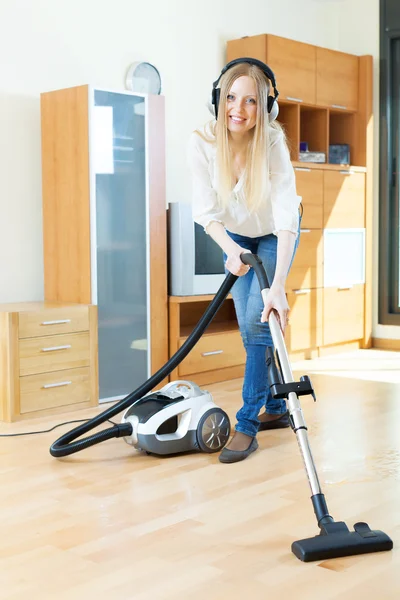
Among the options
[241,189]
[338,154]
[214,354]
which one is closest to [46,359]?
[214,354]

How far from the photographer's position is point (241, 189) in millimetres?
2723

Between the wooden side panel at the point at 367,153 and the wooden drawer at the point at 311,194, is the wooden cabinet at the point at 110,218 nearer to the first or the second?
the wooden drawer at the point at 311,194

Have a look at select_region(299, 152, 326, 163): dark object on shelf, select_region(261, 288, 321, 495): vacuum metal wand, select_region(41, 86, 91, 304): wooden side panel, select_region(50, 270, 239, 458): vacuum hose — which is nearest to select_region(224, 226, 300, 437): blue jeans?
select_region(50, 270, 239, 458): vacuum hose

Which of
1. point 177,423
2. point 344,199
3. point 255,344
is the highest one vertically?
point 344,199

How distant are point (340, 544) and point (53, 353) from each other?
2026mm

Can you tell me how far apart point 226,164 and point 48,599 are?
1458 mm

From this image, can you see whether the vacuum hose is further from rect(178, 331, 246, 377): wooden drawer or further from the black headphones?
rect(178, 331, 246, 377): wooden drawer

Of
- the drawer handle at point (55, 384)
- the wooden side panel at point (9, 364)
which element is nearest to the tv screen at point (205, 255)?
the drawer handle at point (55, 384)

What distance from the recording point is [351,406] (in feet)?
12.6

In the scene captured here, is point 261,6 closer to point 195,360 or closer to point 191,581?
point 195,360

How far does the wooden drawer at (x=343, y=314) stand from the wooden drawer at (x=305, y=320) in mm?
80

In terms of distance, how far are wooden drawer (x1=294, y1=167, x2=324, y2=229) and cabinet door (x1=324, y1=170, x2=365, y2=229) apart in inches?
2.3

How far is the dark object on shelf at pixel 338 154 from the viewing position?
18.8 feet

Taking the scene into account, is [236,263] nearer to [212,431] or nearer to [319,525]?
[212,431]
